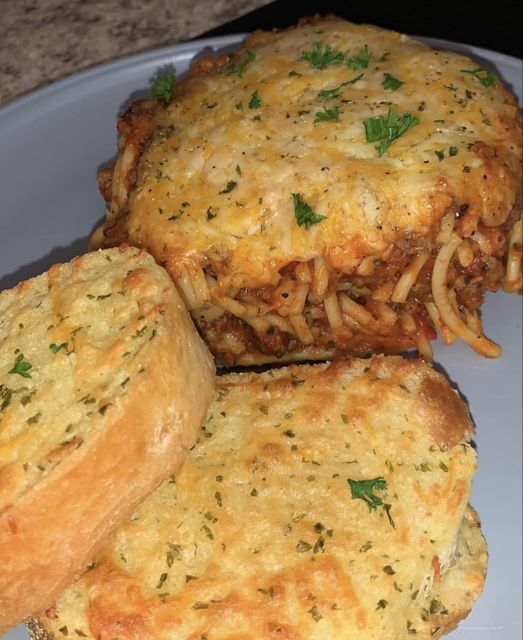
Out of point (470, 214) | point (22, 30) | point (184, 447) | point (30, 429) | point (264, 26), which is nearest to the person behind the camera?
point (30, 429)

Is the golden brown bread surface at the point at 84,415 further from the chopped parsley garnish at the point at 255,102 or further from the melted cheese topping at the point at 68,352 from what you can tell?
the chopped parsley garnish at the point at 255,102

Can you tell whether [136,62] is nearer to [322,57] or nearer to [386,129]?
[322,57]

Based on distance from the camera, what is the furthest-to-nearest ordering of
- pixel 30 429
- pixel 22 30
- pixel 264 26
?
pixel 22 30, pixel 264 26, pixel 30 429

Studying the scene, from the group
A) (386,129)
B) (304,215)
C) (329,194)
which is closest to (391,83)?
(386,129)

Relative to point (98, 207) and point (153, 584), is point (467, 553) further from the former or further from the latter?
point (98, 207)

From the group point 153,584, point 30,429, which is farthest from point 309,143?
point 153,584

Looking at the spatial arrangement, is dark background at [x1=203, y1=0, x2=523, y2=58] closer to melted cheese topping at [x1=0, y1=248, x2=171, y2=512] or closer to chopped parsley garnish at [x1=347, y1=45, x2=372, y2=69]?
chopped parsley garnish at [x1=347, y1=45, x2=372, y2=69]
